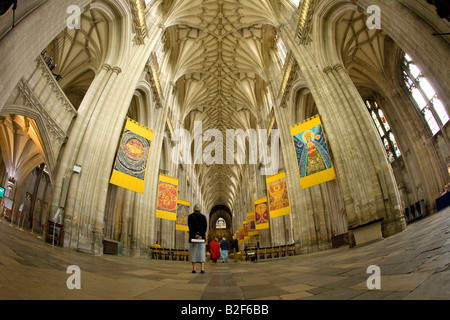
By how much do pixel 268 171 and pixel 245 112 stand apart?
10.4 meters

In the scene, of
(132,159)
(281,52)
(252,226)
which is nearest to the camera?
(132,159)

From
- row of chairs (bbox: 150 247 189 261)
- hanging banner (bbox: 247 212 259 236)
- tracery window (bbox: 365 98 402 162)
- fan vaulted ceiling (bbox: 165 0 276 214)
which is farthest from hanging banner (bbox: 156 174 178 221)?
tracery window (bbox: 365 98 402 162)

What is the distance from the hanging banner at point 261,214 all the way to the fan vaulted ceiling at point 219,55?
11.0 m

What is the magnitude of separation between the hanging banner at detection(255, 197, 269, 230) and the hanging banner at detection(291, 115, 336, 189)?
292 inches

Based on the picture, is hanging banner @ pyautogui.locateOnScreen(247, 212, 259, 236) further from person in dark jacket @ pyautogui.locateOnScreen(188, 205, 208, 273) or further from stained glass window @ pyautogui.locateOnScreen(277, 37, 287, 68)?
person in dark jacket @ pyautogui.locateOnScreen(188, 205, 208, 273)

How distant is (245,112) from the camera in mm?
28953

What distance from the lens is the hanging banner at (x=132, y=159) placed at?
9102mm

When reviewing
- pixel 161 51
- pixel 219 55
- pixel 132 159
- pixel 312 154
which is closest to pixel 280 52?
pixel 219 55

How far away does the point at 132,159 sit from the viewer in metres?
9.59

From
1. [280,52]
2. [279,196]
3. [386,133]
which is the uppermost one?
[280,52]

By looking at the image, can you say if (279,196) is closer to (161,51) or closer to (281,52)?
(281,52)

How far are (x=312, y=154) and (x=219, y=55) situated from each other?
16320 millimetres
